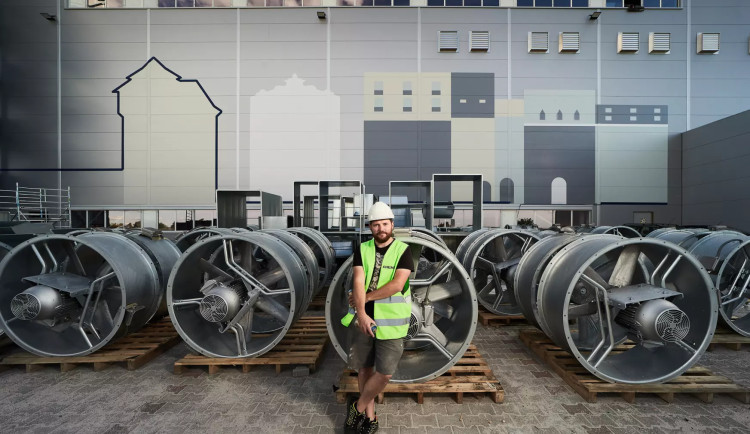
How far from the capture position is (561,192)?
1338cm

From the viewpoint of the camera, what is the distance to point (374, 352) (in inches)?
96.7

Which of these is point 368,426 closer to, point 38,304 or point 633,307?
point 633,307

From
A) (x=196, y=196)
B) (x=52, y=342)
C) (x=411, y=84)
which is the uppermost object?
(x=411, y=84)

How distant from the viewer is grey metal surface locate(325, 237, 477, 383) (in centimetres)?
289

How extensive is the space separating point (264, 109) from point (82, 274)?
35.9 ft

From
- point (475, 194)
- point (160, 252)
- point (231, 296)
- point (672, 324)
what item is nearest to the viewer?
point (672, 324)

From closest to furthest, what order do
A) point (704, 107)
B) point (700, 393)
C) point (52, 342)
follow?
point (700, 393) < point (52, 342) < point (704, 107)

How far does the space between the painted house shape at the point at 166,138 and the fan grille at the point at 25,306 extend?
10.7 m

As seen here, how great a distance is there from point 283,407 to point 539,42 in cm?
1607

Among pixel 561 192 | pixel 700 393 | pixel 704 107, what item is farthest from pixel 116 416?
pixel 704 107

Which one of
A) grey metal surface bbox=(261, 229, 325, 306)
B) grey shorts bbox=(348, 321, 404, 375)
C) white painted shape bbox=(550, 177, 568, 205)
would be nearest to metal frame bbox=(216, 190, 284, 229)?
grey metal surface bbox=(261, 229, 325, 306)

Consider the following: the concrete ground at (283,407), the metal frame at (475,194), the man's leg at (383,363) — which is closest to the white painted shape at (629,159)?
the metal frame at (475,194)

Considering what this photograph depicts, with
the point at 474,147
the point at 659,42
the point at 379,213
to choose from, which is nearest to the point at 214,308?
the point at 379,213

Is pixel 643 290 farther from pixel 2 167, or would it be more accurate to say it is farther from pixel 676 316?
pixel 2 167
